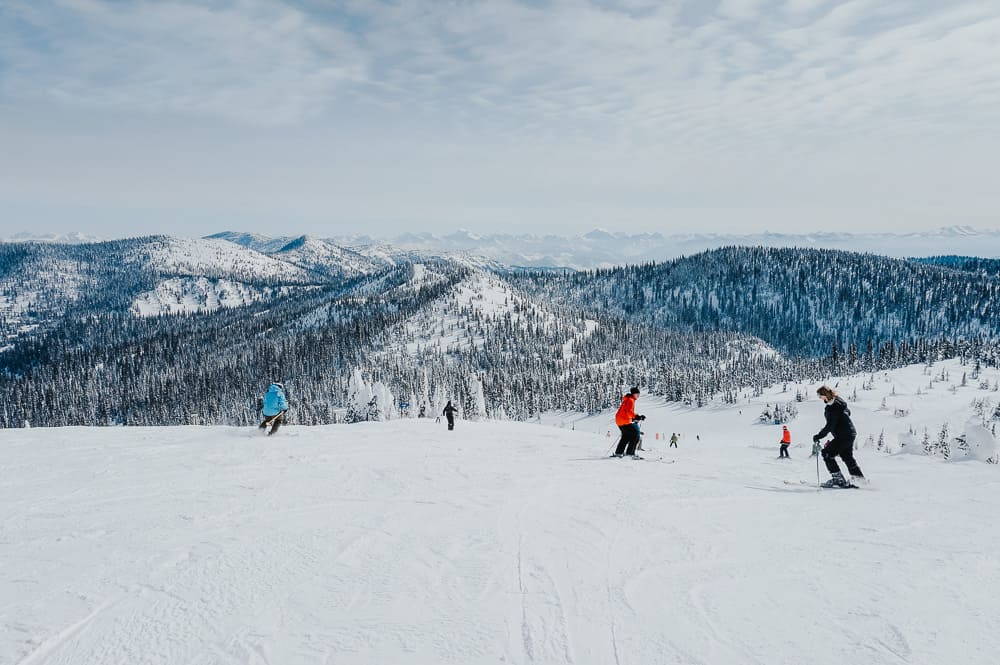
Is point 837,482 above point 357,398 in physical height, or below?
above

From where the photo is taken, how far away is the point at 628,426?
15461mm

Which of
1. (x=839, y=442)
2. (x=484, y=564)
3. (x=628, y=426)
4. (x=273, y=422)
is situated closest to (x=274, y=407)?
(x=273, y=422)

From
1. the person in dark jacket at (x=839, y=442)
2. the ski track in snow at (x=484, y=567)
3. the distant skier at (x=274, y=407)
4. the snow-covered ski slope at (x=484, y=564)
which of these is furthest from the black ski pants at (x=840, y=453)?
the distant skier at (x=274, y=407)

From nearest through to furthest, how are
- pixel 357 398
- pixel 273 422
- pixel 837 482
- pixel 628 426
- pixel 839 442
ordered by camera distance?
pixel 839 442 → pixel 837 482 → pixel 628 426 → pixel 273 422 → pixel 357 398

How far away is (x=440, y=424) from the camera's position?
76.4 ft

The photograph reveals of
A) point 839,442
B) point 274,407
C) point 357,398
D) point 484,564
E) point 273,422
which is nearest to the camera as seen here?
point 484,564

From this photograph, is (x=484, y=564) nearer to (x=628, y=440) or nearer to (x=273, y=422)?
(x=628, y=440)

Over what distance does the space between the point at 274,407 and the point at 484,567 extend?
13.1 metres

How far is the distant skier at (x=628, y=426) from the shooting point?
605 inches

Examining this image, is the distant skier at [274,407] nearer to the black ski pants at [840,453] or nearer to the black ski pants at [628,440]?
the black ski pants at [628,440]

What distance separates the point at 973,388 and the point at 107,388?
25175 centimetres

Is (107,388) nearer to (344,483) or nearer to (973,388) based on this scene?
(344,483)

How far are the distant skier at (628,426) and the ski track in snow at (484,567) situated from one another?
2.94m

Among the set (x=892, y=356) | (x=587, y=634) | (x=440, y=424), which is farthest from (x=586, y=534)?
(x=892, y=356)
